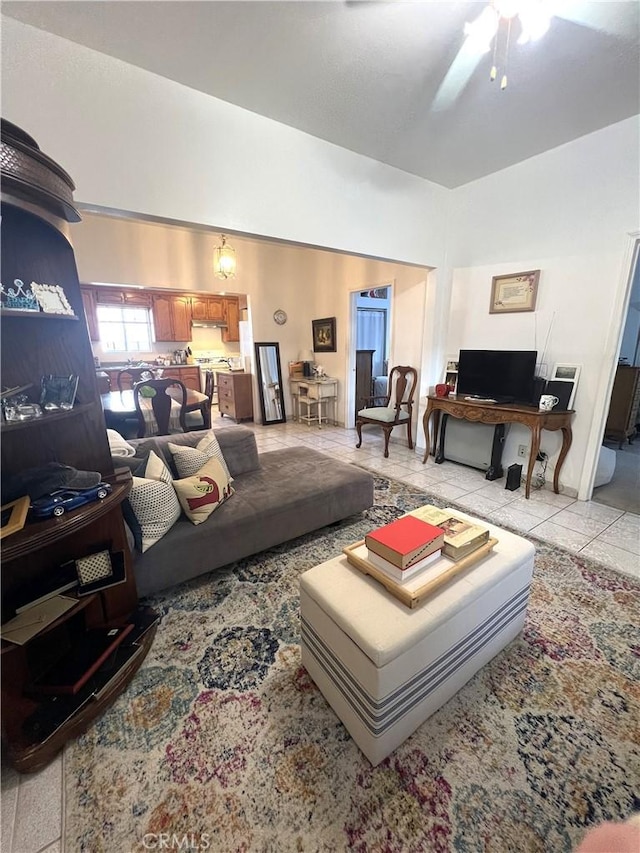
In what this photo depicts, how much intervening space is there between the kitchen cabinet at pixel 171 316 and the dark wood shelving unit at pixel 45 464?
589cm

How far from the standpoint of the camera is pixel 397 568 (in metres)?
1.17

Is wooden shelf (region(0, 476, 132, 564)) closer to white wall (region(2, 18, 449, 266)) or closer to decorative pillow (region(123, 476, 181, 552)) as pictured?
decorative pillow (region(123, 476, 181, 552))

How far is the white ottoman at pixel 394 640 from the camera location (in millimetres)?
1041

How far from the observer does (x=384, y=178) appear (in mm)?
3043

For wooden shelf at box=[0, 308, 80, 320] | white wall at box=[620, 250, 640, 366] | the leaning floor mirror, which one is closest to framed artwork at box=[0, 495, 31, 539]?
wooden shelf at box=[0, 308, 80, 320]

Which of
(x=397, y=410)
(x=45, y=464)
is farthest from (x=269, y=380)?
(x=45, y=464)

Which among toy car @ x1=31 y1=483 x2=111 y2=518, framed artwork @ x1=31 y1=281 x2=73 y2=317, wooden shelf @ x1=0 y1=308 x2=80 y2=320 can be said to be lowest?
toy car @ x1=31 y1=483 x2=111 y2=518

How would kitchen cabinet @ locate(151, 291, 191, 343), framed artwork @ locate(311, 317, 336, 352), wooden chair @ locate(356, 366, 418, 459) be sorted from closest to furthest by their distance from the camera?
wooden chair @ locate(356, 366, 418, 459) → framed artwork @ locate(311, 317, 336, 352) → kitchen cabinet @ locate(151, 291, 191, 343)

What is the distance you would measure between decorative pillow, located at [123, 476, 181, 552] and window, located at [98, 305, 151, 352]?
5918 millimetres

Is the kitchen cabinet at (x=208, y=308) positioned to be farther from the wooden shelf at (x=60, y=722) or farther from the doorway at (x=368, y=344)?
the wooden shelf at (x=60, y=722)

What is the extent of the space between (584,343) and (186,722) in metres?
3.62

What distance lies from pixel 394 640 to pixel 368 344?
246 inches

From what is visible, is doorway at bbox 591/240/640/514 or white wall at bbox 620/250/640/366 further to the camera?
white wall at bbox 620/250/640/366

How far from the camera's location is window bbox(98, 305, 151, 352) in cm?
635
